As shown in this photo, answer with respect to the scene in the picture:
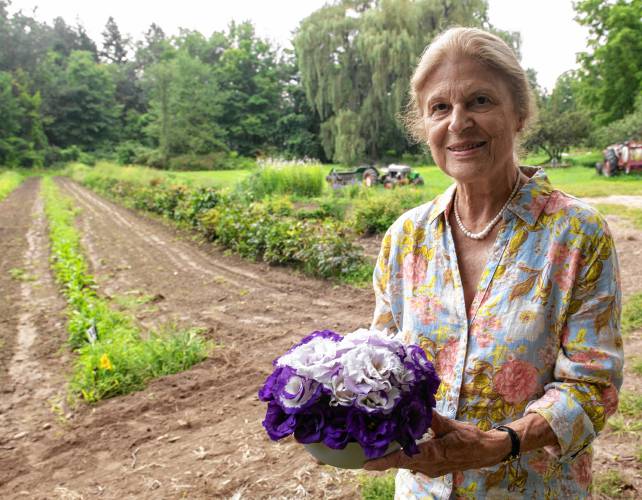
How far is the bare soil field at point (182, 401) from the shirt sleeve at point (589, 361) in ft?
6.33

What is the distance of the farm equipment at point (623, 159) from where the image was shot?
15.9 metres

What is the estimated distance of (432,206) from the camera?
1572 millimetres

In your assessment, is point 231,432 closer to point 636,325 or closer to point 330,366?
point 330,366

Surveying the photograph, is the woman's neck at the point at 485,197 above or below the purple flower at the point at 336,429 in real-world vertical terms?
above

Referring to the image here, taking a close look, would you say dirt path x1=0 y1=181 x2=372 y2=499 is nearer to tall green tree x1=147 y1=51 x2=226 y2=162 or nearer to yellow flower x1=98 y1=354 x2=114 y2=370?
yellow flower x1=98 y1=354 x2=114 y2=370

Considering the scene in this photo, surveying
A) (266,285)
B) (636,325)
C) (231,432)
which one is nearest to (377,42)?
(266,285)

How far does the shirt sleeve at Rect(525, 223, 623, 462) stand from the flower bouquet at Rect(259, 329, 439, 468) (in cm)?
32

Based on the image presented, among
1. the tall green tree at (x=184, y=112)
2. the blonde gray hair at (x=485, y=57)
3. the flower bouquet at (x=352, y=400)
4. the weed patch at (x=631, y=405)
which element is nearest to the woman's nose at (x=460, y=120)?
the blonde gray hair at (x=485, y=57)

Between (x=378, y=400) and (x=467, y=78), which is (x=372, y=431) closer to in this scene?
(x=378, y=400)

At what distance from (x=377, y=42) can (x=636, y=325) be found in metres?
20.3

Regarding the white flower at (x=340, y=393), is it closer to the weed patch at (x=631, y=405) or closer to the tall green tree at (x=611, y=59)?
the weed patch at (x=631, y=405)

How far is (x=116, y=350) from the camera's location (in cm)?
471

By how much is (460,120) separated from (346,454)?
89cm

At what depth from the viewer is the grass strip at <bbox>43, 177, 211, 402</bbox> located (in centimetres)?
437
